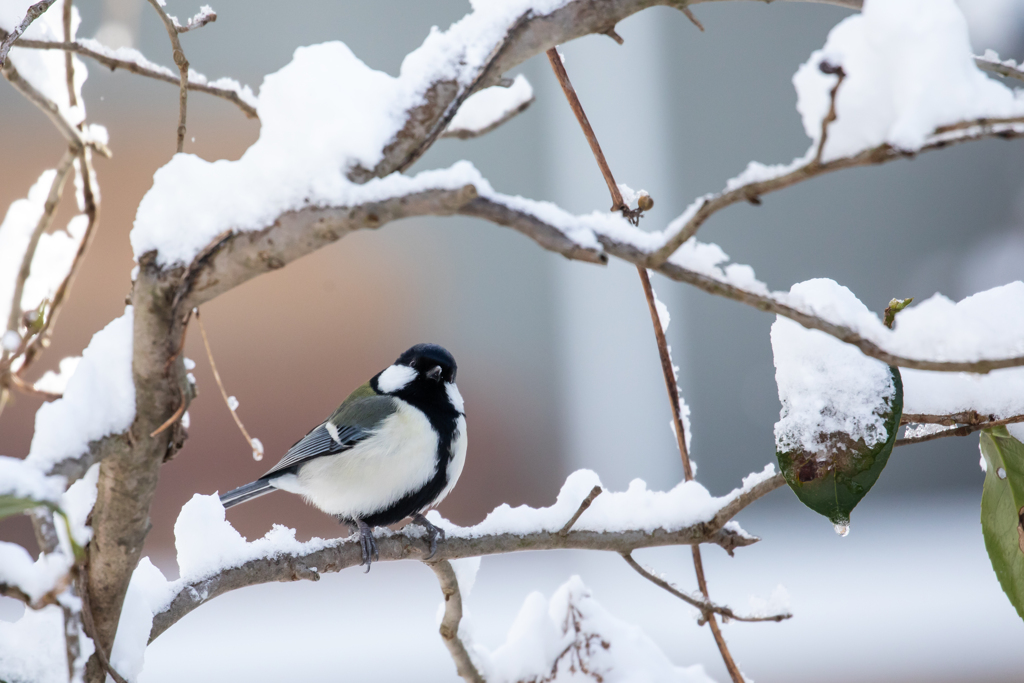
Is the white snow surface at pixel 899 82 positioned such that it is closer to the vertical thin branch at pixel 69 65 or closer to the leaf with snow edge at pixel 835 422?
the leaf with snow edge at pixel 835 422

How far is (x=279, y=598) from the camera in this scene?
9.46 feet

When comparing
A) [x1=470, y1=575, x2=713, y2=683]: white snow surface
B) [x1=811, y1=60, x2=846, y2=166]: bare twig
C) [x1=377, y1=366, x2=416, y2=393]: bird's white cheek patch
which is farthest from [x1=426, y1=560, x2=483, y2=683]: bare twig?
[x1=377, y1=366, x2=416, y2=393]: bird's white cheek patch

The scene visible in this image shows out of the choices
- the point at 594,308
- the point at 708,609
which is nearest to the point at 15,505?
the point at 708,609

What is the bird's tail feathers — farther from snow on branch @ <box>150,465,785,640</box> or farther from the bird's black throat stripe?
snow on branch @ <box>150,465,785,640</box>

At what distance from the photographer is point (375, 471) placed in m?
1.25

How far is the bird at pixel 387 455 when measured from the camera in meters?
1.25

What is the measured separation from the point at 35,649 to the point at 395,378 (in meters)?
0.99

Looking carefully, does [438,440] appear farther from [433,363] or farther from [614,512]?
[614,512]

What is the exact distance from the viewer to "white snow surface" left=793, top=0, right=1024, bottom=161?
0.35 m

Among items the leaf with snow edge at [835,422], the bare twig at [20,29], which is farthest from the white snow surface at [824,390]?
the bare twig at [20,29]

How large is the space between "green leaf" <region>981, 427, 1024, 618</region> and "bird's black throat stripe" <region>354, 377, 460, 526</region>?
78 cm

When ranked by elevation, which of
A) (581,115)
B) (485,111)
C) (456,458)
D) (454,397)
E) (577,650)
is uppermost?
(485,111)

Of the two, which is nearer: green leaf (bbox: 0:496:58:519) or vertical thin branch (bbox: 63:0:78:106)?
green leaf (bbox: 0:496:58:519)

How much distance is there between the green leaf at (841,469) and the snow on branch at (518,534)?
4cm
